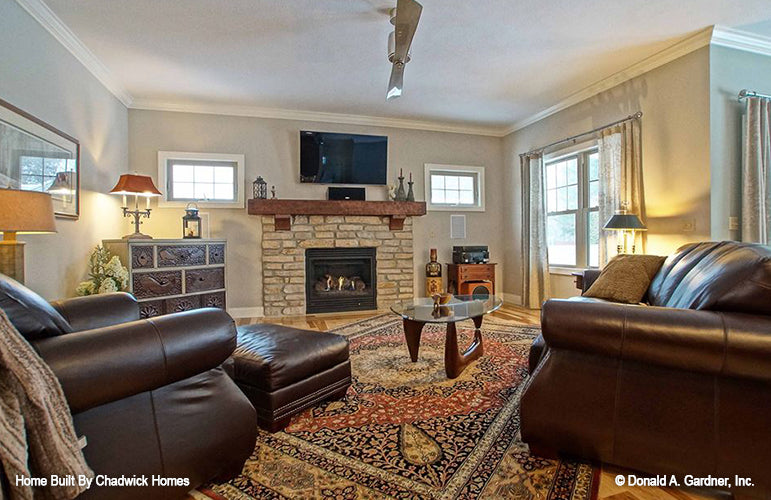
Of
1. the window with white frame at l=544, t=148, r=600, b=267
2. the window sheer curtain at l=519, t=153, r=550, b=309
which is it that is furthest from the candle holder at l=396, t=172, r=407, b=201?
the window with white frame at l=544, t=148, r=600, b=267

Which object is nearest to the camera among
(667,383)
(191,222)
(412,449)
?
(667,383)

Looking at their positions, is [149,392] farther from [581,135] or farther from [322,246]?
[581,135]

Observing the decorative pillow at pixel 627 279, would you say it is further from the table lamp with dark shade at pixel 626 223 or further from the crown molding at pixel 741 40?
the crown molding at pixel 741 40

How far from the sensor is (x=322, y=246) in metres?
4.95

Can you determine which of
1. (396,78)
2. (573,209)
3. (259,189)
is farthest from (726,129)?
(259,189)

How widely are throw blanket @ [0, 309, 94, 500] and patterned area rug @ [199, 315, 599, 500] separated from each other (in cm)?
62

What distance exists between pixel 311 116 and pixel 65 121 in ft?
8.59

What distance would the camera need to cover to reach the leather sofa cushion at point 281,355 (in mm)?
1792

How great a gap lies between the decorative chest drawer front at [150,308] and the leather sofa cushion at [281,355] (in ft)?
6.04

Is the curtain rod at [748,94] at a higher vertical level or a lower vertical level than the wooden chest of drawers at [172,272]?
higher

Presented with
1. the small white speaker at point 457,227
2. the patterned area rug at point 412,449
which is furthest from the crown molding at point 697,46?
the patterned area rug at point 412,449

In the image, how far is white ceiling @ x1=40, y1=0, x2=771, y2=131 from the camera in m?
2.77

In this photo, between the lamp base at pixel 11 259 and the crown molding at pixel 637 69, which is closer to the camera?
the lamp base at pixel 11 259

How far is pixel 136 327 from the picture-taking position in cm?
118
